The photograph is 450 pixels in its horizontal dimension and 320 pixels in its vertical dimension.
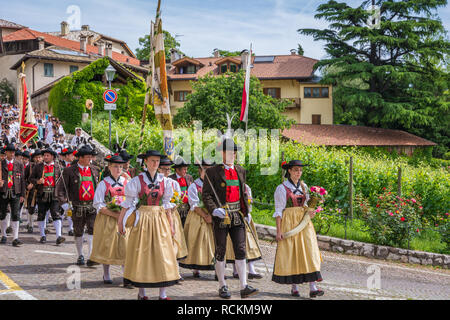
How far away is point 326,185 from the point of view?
44.2 feet

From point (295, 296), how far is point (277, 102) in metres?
30.9

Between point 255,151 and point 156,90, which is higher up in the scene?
point 156,90

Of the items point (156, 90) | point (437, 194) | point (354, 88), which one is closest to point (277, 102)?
point (354, 88)

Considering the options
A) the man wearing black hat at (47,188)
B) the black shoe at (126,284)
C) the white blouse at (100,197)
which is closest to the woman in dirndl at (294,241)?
the black shoe at (126,284)

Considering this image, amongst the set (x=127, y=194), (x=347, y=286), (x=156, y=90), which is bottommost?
(x=347, y=286)

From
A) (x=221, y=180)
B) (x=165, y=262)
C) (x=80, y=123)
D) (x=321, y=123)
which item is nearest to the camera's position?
(x=165, y=262)

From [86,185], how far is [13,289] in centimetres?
245

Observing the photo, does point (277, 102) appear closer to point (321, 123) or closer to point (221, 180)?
point (321, 123)

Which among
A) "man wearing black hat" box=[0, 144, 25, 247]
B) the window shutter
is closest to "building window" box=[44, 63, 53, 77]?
the window shutter

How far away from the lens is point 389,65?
4606 cm

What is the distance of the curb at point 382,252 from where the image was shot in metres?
10.5

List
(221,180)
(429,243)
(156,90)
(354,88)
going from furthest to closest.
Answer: (354,88), (429,243), (156,90), (221,180)

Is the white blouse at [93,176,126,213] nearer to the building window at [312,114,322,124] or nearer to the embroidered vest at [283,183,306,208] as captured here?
the embroidered vest at [283,183,306,208]

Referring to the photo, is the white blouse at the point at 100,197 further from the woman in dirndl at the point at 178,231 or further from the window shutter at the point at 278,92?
the window shutter at the point at 278,92
